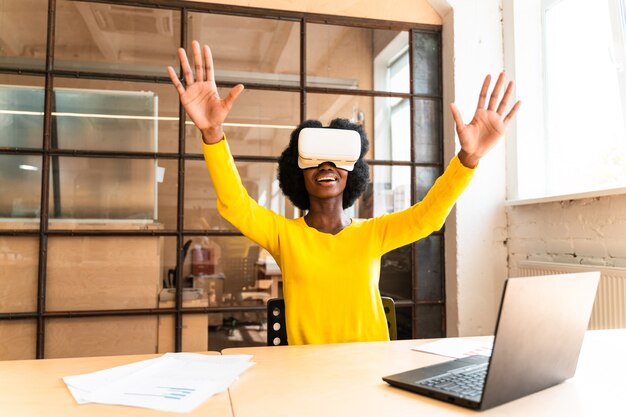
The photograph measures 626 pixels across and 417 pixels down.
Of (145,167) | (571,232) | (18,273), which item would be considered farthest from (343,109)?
(18,273)

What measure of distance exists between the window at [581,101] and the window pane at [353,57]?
0.86 m

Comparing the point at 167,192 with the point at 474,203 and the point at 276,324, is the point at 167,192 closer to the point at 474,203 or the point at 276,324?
the point at 276,324

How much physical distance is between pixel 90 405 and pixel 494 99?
1.41 m

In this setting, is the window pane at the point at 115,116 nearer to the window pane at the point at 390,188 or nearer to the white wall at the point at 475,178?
the white wall at the point at 475,178

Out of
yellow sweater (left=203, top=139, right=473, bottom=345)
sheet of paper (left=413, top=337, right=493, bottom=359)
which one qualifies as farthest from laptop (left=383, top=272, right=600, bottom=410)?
yellow sweater (left=203, top=139, right=473, bottom=345)

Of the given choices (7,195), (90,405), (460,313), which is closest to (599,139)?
(460,313)

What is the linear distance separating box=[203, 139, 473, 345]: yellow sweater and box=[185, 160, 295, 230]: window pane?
3.37ft

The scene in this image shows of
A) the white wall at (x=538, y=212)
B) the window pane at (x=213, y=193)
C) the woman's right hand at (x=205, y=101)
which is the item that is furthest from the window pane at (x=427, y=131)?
the woman's right hand at (x=205, y=101)

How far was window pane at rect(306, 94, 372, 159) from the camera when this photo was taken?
114 inches

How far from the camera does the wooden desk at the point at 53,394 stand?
78 cm

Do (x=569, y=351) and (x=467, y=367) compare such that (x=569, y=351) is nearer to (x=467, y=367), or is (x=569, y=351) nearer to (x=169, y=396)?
(x=467, y=367)

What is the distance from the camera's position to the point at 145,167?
2646 mm

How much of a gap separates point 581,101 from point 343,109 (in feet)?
4.29

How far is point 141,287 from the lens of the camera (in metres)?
2.61
